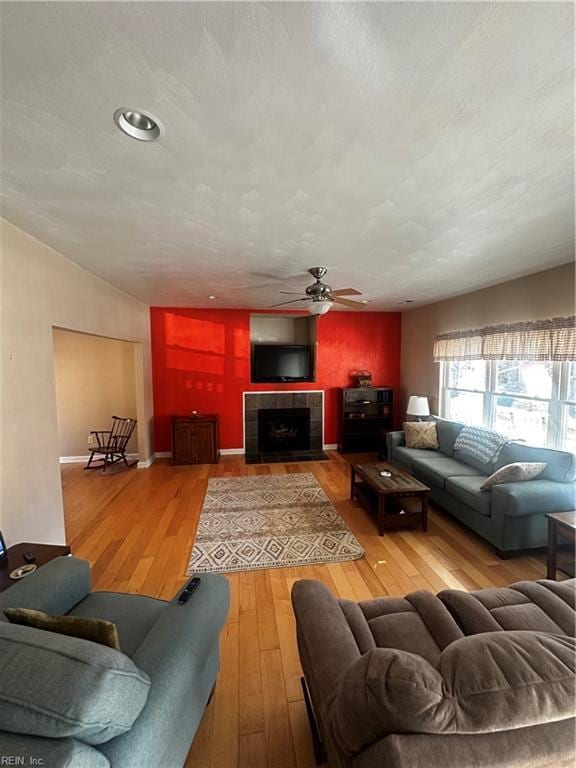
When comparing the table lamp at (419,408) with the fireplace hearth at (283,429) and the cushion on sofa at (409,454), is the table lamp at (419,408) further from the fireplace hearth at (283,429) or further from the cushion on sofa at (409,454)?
the fireplace hearth at (283,429)

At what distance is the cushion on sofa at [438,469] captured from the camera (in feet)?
11.0

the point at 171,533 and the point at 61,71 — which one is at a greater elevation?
the point at 61,71

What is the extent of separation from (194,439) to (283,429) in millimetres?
1600

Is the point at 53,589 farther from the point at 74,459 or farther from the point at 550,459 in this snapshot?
the point at 74,459

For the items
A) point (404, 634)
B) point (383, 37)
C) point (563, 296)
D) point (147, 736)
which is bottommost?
point (404, 634)

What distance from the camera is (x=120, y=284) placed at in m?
3.53

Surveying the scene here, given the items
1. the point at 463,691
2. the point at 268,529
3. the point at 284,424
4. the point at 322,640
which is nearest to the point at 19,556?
the point at 322,640

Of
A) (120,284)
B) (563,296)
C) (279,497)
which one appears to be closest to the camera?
(563,296)

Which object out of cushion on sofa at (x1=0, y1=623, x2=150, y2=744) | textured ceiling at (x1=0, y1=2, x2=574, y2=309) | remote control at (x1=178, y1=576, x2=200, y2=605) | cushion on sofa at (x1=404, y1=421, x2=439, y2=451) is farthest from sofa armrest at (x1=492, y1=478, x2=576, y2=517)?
cushion on sofa at (x1=0, y1=623, x2=150, y2=744)

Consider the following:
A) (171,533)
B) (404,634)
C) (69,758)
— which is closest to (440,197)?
(404,634)

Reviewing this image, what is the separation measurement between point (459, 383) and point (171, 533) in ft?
13.9

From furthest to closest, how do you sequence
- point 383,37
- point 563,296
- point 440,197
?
point 563,296 < point 440,197 < point 383,37

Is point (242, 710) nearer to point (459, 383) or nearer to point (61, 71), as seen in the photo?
point (61, 71)

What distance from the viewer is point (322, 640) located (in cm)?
119
